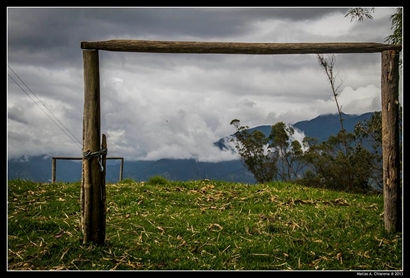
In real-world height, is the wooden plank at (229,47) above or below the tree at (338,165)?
above

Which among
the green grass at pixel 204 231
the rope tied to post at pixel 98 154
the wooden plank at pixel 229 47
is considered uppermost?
the wooden plank at pixel 229 47

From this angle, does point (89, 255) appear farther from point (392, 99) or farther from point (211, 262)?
point (392, 99)

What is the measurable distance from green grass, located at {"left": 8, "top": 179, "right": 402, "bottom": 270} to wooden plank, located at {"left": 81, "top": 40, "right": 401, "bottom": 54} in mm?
2774

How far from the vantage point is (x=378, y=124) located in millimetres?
17938

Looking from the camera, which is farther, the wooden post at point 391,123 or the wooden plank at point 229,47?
the wooden post at point 391,123

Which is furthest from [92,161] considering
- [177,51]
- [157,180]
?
[157,180]

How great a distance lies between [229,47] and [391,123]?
2742mm

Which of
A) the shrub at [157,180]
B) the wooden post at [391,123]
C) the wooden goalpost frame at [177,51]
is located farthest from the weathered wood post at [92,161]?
the shrub at [157,180]

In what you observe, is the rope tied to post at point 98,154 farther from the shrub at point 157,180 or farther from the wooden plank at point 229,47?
the shrub at point 157,180

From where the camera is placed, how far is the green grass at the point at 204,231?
20.3ft

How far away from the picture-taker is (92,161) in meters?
6.36

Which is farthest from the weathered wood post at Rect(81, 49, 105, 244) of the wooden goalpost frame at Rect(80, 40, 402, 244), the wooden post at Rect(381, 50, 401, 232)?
the wooden post at Rect(381, 50, 401, 232)

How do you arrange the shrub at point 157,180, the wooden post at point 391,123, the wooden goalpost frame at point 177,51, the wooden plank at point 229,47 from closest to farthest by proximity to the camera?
the wooden goalpost frame at point 177,51
the wooden plank at point 229,47
the wooden post at point 391,123
the shrub at point 157,180

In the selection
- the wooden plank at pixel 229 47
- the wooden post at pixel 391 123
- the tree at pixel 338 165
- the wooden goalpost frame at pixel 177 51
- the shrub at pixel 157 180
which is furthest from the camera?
the tree at pixel 338 165
